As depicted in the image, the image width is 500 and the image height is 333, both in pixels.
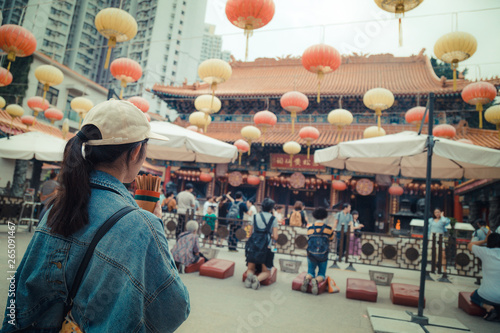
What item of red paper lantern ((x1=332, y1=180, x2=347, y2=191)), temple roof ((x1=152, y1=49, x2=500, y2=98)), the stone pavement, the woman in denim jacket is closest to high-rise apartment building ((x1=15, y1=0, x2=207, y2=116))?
temple roof ((x1=152, y1=49, x2=500, y2=98))

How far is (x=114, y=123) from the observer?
3.68 feet

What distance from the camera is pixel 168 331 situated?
3.45 ft

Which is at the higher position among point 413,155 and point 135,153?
point 413,155

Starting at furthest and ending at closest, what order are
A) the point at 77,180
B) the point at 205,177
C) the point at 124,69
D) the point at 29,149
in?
the point at 205,177
the point at 29,149
the point at 124,69
the point at 77,180

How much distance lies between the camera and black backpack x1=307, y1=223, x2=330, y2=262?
5.03 m

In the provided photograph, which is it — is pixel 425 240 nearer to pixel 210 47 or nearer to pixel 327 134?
pixel 327 134

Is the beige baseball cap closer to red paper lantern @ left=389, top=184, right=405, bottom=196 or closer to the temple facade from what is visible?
the temple facade

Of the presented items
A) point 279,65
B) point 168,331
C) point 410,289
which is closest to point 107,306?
point 168,331

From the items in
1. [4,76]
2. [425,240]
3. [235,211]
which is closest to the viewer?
[425,240]

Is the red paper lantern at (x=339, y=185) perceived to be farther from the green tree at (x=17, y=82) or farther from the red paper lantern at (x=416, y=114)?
the green tree at (x=17, y=82)

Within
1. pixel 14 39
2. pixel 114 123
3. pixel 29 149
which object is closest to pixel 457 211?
pixel 114 123

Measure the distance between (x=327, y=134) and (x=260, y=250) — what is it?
10.1m

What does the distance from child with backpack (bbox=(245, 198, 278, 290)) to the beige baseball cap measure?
13.5ft

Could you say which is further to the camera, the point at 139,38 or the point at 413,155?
the point at 139,38
